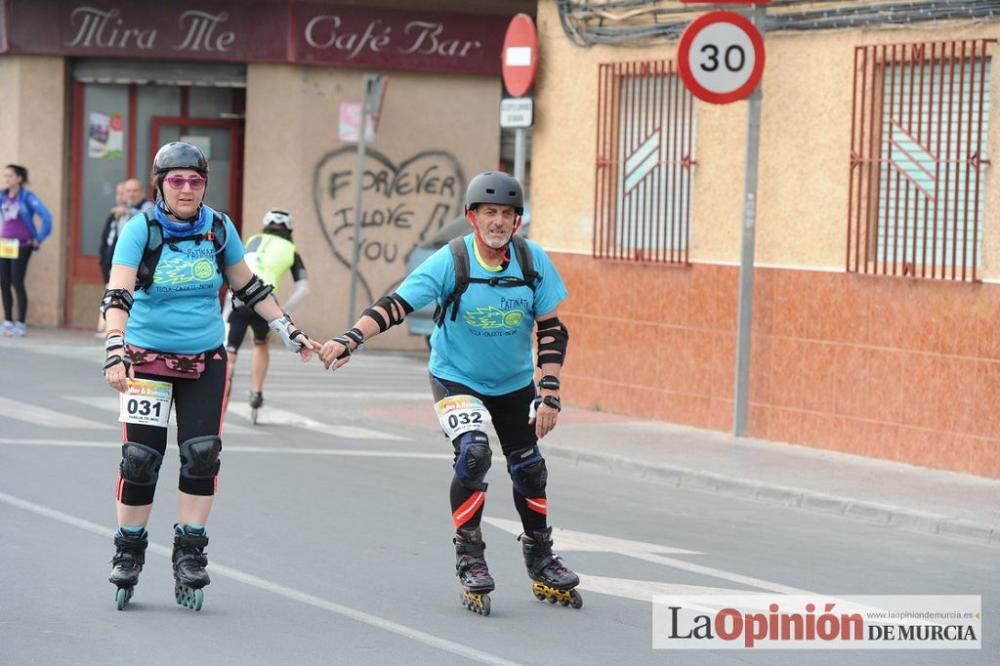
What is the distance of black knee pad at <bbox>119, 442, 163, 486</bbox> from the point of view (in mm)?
7605

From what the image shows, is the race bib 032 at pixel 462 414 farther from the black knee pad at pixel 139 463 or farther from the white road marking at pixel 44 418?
the white road marking at pixel 44 418

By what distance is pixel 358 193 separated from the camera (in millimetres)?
22141

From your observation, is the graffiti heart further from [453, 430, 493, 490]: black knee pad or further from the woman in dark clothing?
[453, 430, 493, 490]: black knee pad

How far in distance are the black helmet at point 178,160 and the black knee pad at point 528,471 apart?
1819 mm

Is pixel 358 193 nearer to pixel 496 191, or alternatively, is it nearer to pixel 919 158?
pixel 919 158

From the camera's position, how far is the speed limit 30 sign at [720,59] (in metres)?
14.0

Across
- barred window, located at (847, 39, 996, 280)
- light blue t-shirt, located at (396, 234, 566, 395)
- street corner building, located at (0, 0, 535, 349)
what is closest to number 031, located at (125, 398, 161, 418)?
light blue t-shirt, located at (396, 234, 566, 395)

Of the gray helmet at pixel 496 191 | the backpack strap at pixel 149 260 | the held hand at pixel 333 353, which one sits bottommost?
the held hand at pixel 333 353

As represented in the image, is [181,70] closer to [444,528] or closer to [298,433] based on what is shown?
[298,433]

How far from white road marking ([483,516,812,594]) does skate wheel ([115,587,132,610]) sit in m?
2.65

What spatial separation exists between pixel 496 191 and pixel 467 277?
382mm

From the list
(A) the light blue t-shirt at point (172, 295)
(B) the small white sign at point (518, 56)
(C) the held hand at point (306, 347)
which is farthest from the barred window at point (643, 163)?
(A) the light blue t-shirt at point (172, 295)

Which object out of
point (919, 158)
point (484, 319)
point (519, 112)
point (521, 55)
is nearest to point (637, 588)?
point (484, 319)

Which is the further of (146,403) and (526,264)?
(526,264)
